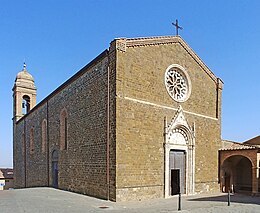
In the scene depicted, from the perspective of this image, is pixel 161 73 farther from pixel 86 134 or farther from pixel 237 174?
pixel 237 174

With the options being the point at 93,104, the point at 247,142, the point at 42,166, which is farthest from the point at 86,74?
the point at 247,142

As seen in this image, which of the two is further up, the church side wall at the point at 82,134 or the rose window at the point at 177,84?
the rose window at the point at 177,84

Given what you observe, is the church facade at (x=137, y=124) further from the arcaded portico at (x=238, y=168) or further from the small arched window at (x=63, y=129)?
the arcaded portico at (x=238, y=168)

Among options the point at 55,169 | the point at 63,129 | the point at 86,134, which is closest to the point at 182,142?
the point at 86,134

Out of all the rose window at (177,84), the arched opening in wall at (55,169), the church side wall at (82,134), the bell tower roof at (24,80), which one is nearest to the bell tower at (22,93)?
the bell tower roof at (24,80)

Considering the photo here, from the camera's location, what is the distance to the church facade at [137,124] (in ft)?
42.7

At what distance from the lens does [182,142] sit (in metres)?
16.4

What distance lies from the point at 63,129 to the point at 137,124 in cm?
778

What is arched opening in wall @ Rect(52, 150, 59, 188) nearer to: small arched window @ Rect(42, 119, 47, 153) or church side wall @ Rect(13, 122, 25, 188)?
small arched window @ Rect(42, 119, 47, 153)

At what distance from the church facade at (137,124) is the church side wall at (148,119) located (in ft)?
0.17

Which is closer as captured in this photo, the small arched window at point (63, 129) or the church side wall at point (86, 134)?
the church side wall at point (86, 134)

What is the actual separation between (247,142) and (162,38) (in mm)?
16251

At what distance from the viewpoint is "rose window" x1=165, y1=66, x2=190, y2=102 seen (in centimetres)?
1633

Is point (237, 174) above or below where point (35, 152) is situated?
below
